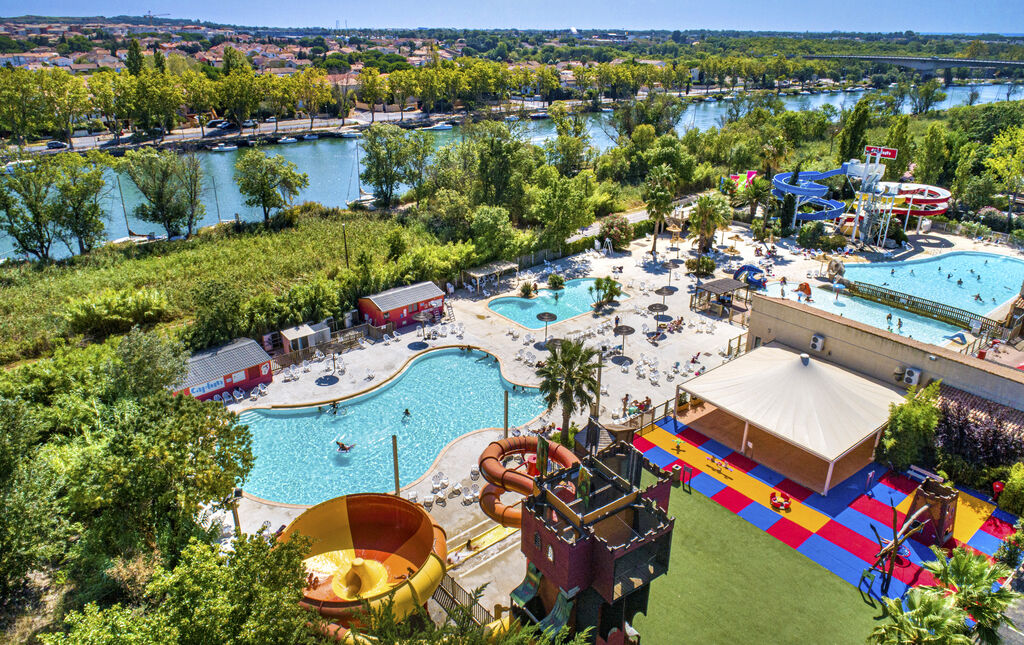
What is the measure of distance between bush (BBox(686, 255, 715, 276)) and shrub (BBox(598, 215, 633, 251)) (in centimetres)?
771

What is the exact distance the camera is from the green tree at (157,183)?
54.9 metres

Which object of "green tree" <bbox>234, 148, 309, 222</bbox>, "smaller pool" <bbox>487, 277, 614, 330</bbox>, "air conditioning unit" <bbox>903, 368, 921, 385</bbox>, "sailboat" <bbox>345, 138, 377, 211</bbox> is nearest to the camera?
"air conditioning unit" <bbox>903, 368, 921, 385</bbox>

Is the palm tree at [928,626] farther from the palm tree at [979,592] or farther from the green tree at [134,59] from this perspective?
the green tree at [134,59]

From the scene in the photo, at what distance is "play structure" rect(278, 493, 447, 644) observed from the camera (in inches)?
702

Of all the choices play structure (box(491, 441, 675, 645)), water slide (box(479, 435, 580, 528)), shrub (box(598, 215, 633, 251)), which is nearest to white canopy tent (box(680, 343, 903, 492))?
water slide (box(479, 435, 580, 528))

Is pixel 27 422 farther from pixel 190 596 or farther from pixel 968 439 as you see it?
pixel 968 439

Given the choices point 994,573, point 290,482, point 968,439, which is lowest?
point 290,482

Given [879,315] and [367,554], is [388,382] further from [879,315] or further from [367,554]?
[879,315]

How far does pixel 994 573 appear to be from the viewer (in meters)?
15.2

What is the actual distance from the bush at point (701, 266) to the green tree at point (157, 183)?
46.5 metres

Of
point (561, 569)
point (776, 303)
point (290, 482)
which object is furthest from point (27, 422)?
point (776, 303)

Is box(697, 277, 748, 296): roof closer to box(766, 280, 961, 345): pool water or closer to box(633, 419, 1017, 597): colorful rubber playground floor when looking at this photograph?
box(766, 280, 961, 345): pool water

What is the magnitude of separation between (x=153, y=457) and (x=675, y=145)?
6151cm

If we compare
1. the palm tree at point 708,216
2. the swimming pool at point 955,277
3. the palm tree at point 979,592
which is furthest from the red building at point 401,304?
the swimming pool at point 955,277
